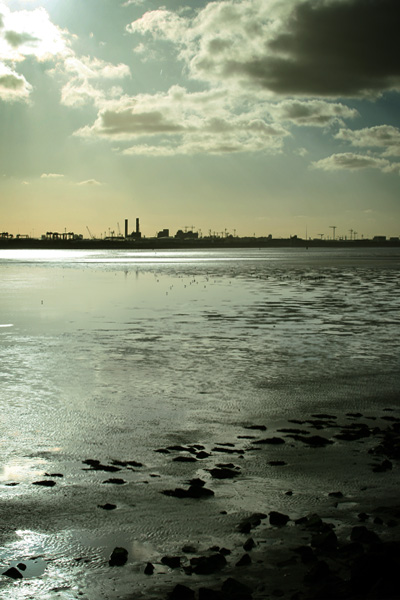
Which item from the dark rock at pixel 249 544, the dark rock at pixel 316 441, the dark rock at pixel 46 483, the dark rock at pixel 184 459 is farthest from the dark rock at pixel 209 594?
the dark rock at pixel 316 441

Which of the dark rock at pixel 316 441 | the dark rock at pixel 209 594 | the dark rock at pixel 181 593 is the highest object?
the dark rock at pixel 209 594

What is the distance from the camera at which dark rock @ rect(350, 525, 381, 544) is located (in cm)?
A: 654

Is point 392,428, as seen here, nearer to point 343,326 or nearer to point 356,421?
point 356,421

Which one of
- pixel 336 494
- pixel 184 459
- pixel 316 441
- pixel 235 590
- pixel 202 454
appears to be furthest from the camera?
pixel 316 441

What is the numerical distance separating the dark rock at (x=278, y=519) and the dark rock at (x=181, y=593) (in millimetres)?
1749

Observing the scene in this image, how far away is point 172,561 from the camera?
20.5 feet

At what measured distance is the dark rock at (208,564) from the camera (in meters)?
6.09

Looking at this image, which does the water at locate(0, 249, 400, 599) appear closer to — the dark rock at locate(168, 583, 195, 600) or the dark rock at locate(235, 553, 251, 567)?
the dark rock at locate(168, 583, 195, 600)

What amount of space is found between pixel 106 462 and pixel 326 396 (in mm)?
5993

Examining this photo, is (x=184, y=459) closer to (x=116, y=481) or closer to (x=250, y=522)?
(x=116, y=481)

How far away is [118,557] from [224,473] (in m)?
2.73

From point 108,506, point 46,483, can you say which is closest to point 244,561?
point 108,506

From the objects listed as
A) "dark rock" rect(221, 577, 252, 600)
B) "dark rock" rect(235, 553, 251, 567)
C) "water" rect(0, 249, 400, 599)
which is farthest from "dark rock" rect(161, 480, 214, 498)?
"dark rock" rect(221, 577, 252, 600)

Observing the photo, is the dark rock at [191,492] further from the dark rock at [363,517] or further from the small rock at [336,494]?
the dark rock at [363,517]
